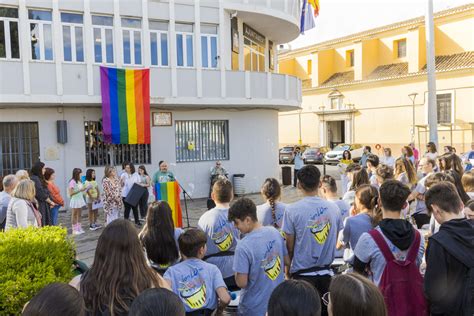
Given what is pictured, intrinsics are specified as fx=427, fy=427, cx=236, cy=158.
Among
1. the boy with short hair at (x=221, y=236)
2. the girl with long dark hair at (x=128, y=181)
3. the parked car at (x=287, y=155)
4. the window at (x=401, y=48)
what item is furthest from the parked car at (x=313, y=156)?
the boy with short hair at (x=221, y=236)

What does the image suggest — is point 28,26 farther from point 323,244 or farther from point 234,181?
point 323,244

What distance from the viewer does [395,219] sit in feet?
10.8

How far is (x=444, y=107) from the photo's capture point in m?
33.4

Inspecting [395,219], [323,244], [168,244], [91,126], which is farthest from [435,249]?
[91,126]

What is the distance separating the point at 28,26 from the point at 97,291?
12875 mm

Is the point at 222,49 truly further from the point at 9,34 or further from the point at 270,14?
the point at 9,34

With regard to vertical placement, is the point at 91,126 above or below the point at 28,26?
below

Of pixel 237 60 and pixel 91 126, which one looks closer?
pixel 91 126

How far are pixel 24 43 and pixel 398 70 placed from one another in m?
32.6

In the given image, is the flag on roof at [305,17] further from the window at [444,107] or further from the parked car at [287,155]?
the window at [444,107]

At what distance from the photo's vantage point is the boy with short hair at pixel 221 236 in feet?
14.1

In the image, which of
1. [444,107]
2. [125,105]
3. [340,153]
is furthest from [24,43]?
[444,107]

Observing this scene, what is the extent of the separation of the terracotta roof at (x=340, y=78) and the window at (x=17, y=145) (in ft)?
107

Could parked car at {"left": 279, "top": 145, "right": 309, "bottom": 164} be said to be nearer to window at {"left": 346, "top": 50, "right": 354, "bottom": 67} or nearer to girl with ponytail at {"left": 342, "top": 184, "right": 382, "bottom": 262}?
window at {"left": 346, "top": 50, "right": 354, "bottom": 67}
